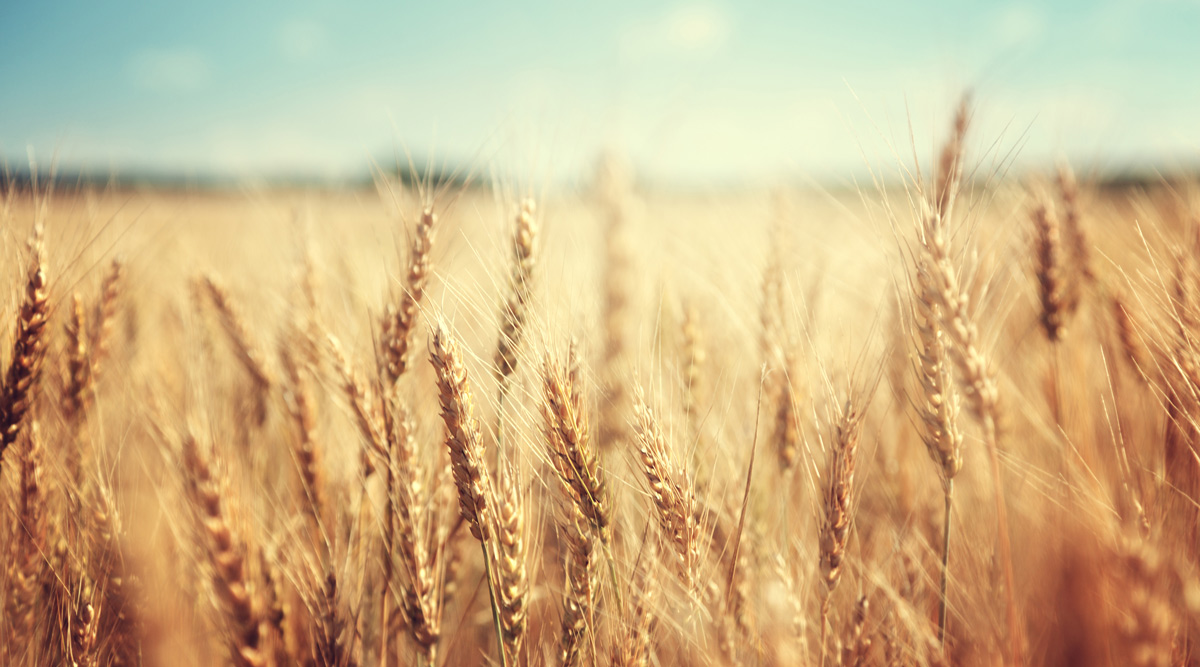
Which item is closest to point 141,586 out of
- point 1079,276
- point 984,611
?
point 984,611

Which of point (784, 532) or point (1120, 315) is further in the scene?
point (1120, 315)

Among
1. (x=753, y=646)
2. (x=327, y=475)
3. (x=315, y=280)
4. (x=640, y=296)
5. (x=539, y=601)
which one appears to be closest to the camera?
(x=753, y=646)

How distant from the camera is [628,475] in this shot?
1.56m

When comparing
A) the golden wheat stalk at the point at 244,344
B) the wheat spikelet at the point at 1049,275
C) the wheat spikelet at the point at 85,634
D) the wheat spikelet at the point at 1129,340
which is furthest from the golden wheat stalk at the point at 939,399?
the golden wheat stalk at the point at 244,344

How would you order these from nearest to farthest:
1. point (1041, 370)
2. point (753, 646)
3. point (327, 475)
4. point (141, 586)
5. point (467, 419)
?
point (467, 419)
point (753, 646)
point (141, 586)
point (327, 475)
point (1041, 370)

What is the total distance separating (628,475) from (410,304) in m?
0.79

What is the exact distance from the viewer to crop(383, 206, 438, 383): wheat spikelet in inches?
49.9

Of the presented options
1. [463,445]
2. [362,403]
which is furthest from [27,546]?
[463,445]

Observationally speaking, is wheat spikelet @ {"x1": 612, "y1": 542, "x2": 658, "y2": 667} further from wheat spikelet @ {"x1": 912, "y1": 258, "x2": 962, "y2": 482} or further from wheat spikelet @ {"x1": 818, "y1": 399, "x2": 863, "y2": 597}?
wheat spikelet @ {"x1": 912, "y1": 258, "x2": 962, "y2": 482}

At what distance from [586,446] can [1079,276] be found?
87.1 inches

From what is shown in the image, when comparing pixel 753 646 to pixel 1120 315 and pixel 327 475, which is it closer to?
pixel 327 475

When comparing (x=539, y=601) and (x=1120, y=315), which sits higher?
(x=1120, y=315)

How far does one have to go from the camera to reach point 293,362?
5.91 ft

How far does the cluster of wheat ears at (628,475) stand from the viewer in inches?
39.4
